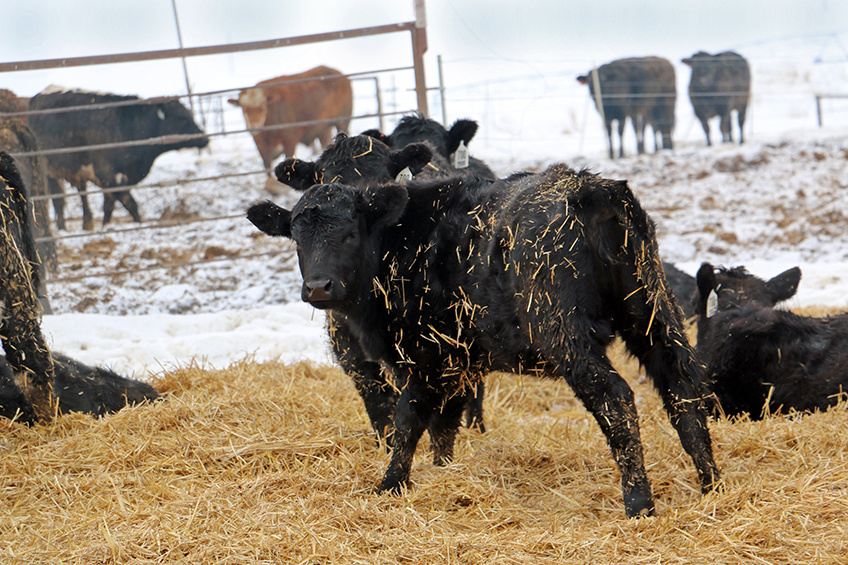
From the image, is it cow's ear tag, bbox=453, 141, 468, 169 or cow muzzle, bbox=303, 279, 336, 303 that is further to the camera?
cow's ear tag, bbox=453, 141, 468, 169

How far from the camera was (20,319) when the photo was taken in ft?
15.9

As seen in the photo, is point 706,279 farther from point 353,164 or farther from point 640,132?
point 640,132

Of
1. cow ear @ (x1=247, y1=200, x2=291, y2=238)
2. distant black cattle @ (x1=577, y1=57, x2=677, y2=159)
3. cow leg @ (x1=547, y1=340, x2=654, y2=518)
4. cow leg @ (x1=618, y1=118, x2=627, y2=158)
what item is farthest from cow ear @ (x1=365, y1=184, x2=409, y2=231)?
distant black cattle @ (x1=577, y1=57, x2=677, y2=159)

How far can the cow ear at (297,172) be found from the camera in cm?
472

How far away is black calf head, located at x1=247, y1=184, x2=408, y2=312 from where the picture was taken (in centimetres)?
337

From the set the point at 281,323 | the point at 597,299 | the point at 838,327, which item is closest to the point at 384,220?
the point at 597,299

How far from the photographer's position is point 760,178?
11.5 m

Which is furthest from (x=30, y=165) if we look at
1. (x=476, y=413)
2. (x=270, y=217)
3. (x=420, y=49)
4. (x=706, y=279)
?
(x=706, y=279)

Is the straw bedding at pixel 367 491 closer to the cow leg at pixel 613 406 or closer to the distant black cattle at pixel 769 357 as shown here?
the cow leg at pixel 613 406

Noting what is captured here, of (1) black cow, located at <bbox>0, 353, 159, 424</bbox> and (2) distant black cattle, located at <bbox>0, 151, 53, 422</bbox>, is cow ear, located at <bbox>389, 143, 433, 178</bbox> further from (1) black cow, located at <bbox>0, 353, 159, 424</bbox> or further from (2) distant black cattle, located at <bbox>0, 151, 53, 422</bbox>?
(2) distant black cattle, located at <bbox>0, 151, 53, 422</bbox>

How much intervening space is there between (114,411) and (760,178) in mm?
10323

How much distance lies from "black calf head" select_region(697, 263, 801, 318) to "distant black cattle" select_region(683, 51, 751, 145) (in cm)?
1196

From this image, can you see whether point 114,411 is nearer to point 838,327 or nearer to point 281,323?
point 281,323

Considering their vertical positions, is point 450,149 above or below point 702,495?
above
